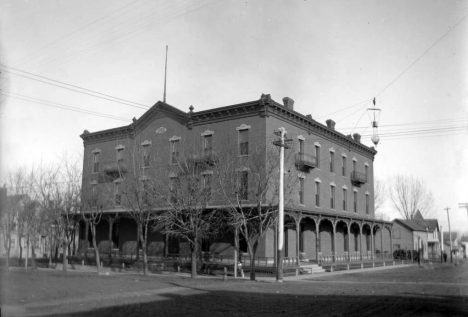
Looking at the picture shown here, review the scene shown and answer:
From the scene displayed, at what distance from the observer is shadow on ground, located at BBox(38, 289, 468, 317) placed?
512 inches

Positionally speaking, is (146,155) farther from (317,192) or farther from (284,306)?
(284,306)

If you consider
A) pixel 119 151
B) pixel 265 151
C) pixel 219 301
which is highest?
pixel 119 151

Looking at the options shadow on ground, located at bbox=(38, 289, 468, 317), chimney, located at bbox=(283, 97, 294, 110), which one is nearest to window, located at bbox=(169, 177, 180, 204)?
shadow on ground, located at bbox=(38, 289, 468, 317)

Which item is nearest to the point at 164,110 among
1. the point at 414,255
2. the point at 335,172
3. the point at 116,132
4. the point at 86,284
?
the point at 116,132

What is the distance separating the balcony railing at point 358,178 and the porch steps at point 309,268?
13.3 m

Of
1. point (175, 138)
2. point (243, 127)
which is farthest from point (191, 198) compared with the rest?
point (175, 138)

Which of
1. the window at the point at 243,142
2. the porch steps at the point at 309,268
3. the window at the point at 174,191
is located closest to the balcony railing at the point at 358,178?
the porch steps at the point at 309,268

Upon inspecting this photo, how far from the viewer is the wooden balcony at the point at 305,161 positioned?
113 ft

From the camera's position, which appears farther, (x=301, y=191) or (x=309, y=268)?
(x=301, y=191)

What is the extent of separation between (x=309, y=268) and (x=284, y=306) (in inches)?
690

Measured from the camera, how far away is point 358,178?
146ft

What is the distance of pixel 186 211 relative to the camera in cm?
2783

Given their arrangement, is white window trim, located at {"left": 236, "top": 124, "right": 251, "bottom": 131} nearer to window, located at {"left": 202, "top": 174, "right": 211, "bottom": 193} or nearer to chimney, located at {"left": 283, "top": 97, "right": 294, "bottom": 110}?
chimney, located at {"left": 283, "top": 97, "right": 294, "bottom": 110}

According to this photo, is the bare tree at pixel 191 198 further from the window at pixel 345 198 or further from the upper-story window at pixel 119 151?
the window at pixel 345 198
